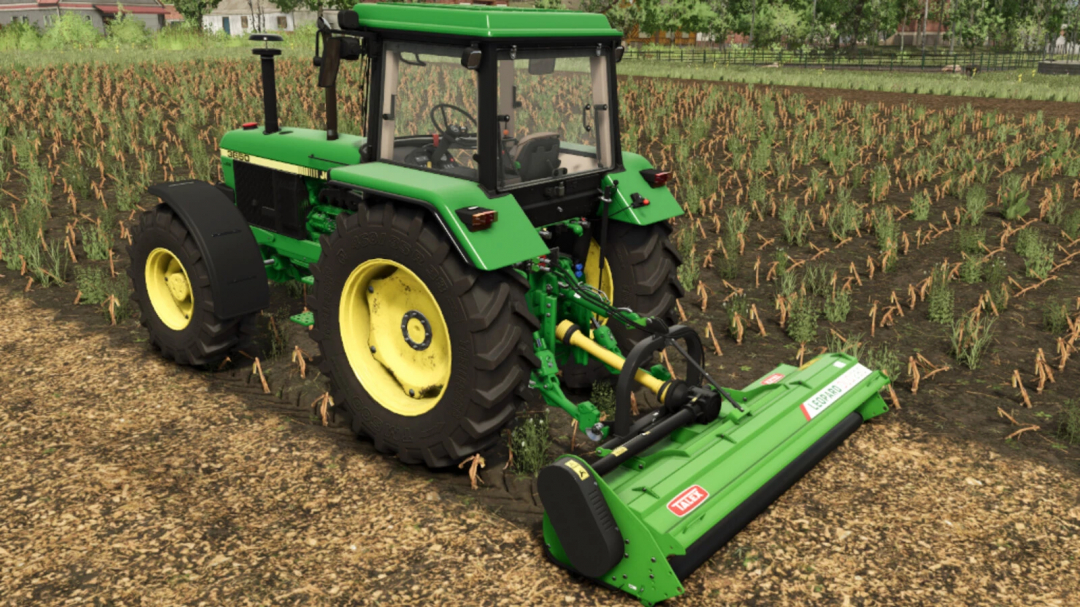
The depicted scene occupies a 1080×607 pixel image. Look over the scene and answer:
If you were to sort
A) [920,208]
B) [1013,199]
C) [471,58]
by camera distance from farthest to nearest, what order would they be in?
[1013,199] → [920,208] → [471,58]

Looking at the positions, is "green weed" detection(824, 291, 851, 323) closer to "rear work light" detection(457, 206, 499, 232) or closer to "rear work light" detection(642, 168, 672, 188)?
"rear work light" detection(642, 168, 672, 188)

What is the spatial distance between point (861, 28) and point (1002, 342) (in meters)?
59.8

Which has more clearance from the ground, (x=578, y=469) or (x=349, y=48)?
(x=349, y=48)

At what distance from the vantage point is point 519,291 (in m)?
4.05

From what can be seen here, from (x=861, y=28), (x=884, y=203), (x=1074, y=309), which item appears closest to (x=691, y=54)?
(x=861, y=28)

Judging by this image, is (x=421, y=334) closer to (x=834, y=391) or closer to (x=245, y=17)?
(x=834, y=391)

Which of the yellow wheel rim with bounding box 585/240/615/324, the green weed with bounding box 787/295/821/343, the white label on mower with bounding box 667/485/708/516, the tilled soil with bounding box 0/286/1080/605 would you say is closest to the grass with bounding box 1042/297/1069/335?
the green weed with bounding box 787/295/821/343

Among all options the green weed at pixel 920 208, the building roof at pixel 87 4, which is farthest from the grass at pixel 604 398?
the building roof at pixel 87 4

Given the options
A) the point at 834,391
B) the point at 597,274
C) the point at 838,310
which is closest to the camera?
the point at 834,391

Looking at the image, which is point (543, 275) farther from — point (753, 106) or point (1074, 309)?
point (753, 106)

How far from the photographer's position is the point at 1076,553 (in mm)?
3904

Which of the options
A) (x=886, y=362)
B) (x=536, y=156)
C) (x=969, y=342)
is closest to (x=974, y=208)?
(x=969, y=342)

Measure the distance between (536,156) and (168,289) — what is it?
9.34ft

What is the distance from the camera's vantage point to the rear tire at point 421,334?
3943 mm
